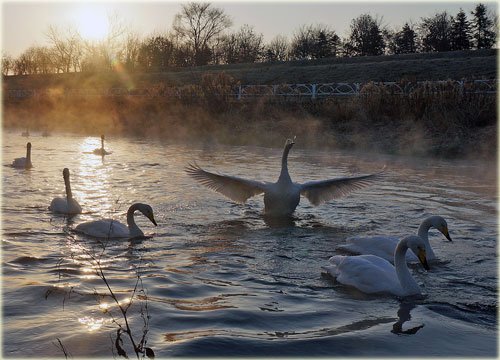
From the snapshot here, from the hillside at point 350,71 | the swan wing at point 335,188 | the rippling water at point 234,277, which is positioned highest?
the hillside at point 350,71

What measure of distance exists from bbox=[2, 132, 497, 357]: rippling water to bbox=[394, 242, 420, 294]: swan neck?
173 millimetres

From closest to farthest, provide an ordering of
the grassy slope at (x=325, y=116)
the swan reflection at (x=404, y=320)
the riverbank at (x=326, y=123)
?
the swan reflection at (x=404, y=320) < the riverbank at (x=326, y=123) < the grassy slope at (x=325, y=116)

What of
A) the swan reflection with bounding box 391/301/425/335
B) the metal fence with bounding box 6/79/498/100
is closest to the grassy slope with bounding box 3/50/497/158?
the metal fence with bounding box 6/79/498/100

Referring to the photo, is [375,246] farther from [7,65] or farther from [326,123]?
[7,65]

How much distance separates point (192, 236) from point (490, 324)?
484 centimetres

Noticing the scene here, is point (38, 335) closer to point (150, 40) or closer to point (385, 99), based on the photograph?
point (385, 99)

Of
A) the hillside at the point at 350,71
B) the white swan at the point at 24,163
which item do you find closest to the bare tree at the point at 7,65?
the hillside at the point at 350,71

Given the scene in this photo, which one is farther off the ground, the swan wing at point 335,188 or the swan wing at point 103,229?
the swan wing at point 335,188

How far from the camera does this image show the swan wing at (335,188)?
1241cm

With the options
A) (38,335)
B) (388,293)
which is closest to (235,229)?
(388,293)

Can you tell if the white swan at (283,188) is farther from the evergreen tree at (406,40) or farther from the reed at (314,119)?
the evergreen tree at (406,40)

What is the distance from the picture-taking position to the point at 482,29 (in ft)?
212

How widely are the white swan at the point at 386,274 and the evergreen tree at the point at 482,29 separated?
60.8 meters

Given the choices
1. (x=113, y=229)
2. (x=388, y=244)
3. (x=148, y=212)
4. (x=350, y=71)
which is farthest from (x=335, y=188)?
(x=350, y=71)
